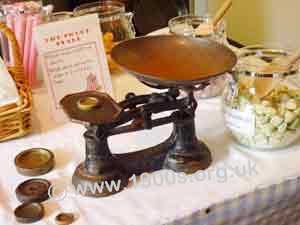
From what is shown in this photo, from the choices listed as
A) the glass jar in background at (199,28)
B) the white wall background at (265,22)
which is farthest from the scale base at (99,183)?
the white wall background at (265,22)

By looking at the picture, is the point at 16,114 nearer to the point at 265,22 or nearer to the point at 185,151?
the point at 185,151

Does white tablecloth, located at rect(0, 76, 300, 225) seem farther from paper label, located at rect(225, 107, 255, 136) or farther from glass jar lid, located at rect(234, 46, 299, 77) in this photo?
glass jar lid, located at rect(234, 46, 299, 77)

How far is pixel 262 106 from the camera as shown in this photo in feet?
3.23

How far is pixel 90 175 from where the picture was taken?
92 cm

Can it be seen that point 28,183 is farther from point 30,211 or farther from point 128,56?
point 128,56

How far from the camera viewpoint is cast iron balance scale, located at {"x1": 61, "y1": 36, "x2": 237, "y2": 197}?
35.0 inches

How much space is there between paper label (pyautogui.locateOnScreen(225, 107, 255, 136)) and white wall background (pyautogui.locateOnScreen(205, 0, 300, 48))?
1932 mm

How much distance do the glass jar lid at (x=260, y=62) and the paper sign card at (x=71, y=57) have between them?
1.07ft

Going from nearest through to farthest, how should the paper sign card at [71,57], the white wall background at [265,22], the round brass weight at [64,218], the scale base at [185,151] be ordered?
the round brass weight at [64,218]
the scale base at [185,151]
the paper sign card at [71,57]
the white wall background at [265,22]

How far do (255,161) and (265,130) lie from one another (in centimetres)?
6

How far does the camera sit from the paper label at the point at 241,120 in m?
1.00

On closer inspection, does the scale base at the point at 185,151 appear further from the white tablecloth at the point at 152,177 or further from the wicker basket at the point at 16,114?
the wicker basket at the point at 16,114

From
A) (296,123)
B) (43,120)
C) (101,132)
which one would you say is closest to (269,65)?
(296,123)

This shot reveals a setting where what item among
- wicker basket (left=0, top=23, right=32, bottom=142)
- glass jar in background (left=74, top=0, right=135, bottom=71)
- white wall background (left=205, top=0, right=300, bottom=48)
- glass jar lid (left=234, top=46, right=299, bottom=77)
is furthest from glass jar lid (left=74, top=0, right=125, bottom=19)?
white wall background (left=205, top=0, right=300, bottom=48)
